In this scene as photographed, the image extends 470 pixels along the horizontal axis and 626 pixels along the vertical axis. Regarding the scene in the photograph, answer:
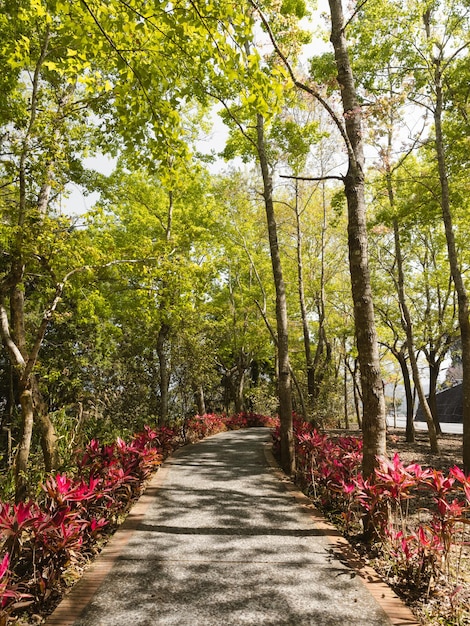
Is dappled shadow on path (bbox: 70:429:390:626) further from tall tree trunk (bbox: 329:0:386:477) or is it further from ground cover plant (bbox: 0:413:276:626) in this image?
tall tree trunk (bbox: 329:0:386:477)

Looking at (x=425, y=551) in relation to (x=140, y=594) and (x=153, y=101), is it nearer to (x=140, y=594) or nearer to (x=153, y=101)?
(x=140, y=594)

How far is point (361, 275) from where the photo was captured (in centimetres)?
446

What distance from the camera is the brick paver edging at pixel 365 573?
2807 mm

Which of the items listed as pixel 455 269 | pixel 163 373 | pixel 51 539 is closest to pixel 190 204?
pixel 163 373

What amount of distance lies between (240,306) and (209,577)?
56.7 feet

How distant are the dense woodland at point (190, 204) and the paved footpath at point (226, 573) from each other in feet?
4.26

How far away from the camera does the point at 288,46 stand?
5.07 meters

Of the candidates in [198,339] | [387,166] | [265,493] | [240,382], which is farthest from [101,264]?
[240,382]

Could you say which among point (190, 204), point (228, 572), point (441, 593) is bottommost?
point (228, 572)

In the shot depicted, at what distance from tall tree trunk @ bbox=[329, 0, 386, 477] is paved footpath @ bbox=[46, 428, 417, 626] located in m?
1.25

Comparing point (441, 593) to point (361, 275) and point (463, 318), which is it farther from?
point (463, 318)

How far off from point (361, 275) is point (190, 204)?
10006mm

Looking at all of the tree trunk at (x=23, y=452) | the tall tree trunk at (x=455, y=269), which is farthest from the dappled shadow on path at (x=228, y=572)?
the tall tree trunk at (x=455, y=269)

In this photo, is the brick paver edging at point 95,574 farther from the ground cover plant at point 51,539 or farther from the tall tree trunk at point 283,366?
the tall tree trunk at point 283,366
